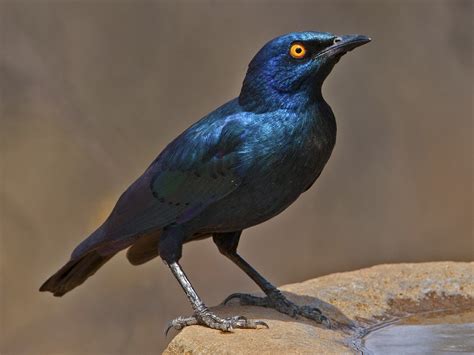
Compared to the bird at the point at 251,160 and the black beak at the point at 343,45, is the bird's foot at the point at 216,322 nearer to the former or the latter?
the bird at the point at 251,160

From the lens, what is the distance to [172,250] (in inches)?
200

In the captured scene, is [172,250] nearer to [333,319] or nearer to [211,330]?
[211,330]

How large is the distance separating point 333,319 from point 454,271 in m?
0.82

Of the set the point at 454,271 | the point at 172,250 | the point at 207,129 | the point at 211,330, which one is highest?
the point at 207,129

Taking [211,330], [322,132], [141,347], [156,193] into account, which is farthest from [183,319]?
[141,347]

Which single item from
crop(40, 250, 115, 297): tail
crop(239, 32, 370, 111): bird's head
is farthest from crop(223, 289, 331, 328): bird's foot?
crop(239, 32, 370, 111): bird's head

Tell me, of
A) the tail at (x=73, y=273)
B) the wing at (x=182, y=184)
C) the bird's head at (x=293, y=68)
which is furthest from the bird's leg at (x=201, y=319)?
the bird's head at (x=293, y=68)

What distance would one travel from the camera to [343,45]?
487cm

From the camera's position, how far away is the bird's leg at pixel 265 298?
520 cm

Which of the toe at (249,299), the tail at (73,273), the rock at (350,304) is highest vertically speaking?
the tail at (73,273)

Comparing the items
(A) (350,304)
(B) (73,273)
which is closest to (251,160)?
(A) (350,304)

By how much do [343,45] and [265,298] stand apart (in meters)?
1.32

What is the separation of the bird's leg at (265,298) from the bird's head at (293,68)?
0.77 meters

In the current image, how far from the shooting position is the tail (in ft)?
18.3
